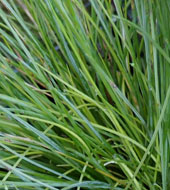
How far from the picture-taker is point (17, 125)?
1.77 feet

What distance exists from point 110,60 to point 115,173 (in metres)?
0.26

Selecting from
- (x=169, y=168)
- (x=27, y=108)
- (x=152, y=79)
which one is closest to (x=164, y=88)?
(x=152, y=79)

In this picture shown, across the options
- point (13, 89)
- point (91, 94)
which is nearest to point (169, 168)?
point (91, 94)

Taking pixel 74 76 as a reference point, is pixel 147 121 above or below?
below

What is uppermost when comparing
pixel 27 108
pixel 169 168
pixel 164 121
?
pixel 27 108

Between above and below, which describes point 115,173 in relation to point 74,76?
below

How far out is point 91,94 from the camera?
1.90 feet

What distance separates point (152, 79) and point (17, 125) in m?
0.27

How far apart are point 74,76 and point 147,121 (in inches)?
7.4

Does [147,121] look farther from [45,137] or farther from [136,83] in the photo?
[45,137]

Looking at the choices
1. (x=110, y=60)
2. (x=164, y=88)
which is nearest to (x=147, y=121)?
(x=164, y=88)

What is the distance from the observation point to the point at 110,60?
0.66 meters

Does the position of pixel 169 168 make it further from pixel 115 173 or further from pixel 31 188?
pixel 31 188

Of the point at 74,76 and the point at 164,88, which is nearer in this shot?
the point at 164,88
